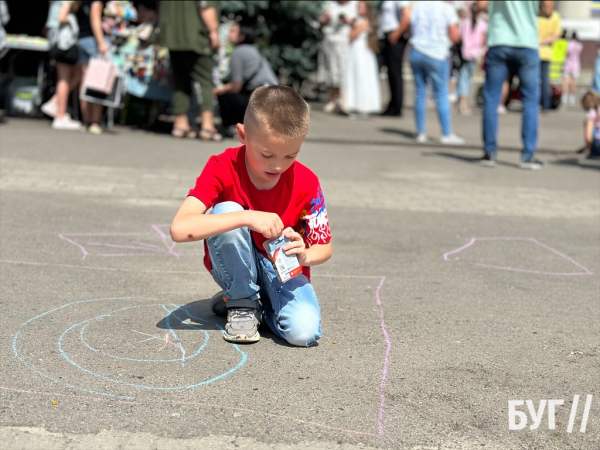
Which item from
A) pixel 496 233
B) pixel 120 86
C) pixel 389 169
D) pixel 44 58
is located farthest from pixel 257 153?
Result: pixel 44 58

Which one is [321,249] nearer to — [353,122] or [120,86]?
[120,86]

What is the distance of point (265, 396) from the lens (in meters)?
3.21

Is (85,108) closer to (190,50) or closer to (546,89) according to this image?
(190,50)

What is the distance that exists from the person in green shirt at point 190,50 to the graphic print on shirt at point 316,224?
617cm

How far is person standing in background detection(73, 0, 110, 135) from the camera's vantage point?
973 centimetres

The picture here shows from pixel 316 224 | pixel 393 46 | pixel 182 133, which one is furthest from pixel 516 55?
pixel 316 224

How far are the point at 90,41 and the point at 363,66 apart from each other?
174 inches

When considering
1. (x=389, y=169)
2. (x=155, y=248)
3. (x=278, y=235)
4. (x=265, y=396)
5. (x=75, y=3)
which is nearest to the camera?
(x=265, y=396)

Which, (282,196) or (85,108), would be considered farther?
(85,108)

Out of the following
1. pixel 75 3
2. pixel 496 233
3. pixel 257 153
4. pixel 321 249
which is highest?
pixel 75 3

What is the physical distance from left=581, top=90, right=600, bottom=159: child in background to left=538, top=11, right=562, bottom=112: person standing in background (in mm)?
2159

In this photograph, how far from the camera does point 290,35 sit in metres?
13.8

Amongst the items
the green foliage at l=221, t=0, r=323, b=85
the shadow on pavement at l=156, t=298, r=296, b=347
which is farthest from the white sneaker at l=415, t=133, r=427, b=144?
the shadow on pavement at l=156, t=298, r=296, b=347

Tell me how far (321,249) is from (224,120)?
22.5 feet
